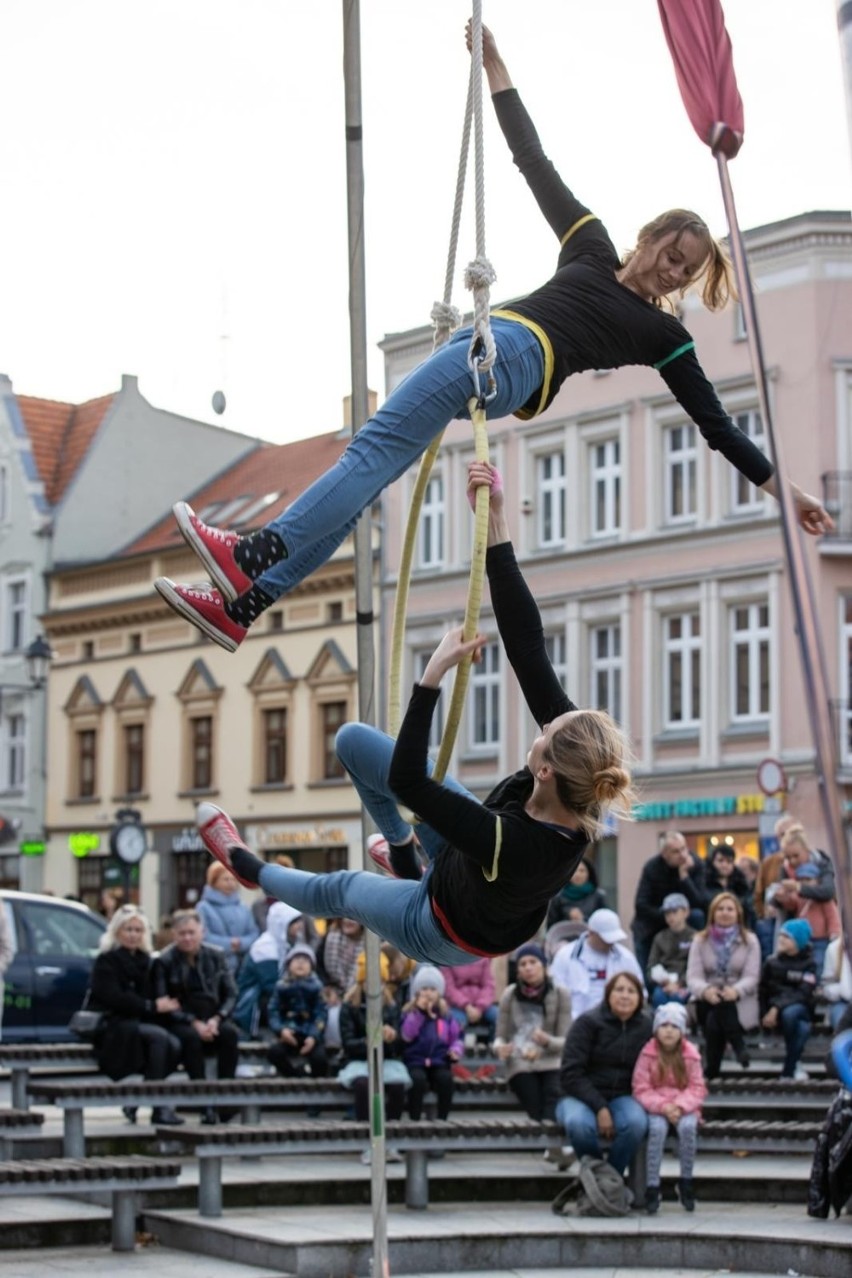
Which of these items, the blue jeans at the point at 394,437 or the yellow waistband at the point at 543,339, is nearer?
the blue jeans at the point at 394,437

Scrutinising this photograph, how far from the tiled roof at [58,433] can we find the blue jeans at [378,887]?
40.7 meters

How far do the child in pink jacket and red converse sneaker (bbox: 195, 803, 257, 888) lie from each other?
5.16 metres

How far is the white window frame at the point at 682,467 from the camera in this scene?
33.7 m

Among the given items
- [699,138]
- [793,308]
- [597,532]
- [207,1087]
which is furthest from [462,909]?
[597,532]

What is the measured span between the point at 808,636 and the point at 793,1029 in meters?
10.1

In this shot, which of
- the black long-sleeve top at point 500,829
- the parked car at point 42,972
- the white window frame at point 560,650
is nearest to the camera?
the black long-sleeve top at point 500,829

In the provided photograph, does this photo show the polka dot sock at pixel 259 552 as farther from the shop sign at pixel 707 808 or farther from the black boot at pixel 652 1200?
the shop sign at pixel 707 808

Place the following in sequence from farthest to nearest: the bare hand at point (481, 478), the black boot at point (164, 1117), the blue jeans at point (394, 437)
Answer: the black boot at point (164, 1117)
the blue jeans at point (394, 437)
the bare hand at point (481, 478)

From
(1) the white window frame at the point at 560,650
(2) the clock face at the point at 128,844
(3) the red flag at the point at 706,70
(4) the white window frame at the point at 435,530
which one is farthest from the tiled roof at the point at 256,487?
(3) the red flag at the point at 706,70

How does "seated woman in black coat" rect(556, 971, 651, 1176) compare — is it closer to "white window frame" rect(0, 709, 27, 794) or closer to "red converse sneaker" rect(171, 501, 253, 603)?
"red converse sneaker" rect(171, 501, 253, 603)

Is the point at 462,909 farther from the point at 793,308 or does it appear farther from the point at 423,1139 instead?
the point at 793,308

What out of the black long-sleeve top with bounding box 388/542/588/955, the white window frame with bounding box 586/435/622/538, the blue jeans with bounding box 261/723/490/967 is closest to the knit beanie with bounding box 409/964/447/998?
the blue jeans with bounding box 261/723/490/967

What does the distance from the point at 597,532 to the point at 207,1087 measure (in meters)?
23.8

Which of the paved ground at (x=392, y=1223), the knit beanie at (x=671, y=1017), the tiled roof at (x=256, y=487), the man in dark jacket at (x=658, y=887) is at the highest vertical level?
the tiled roof at (x=256, y=487)
